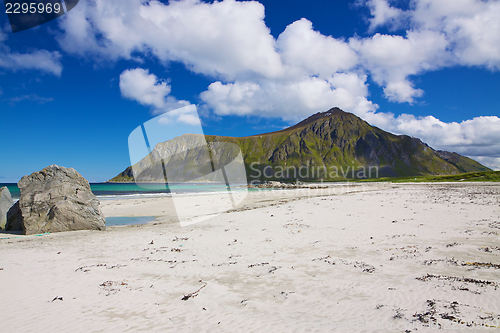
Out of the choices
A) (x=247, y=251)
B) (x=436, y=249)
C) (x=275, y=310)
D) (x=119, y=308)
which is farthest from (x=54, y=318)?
(x=436, y=249)

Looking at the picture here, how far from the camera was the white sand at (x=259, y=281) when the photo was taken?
15.1 ft

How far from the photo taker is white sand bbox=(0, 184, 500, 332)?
4.59 meters

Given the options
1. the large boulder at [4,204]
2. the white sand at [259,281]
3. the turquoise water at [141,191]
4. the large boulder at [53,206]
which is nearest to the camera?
the white sand at [259,281]

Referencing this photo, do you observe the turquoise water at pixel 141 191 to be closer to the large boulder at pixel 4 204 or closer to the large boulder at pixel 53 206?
the large boulder at pixel 4 204

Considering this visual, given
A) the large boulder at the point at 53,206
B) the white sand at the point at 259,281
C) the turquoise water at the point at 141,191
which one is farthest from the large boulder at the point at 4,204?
the turquoise water at the point at 141,191

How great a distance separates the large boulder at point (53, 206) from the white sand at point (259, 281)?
2.79m

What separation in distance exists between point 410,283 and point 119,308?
6.83 meters

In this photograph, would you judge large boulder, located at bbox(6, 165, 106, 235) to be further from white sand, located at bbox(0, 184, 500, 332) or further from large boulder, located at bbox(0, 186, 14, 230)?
white sand, located at bbox(0, 184, 500, 332)

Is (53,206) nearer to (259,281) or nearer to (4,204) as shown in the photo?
(4,204)

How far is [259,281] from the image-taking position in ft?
21.8

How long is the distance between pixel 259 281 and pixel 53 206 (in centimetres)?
1515

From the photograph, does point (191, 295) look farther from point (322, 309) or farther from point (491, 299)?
point (491, 299)

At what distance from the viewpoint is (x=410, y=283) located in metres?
5.88

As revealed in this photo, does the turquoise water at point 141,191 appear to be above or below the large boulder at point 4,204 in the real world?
below
